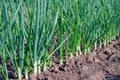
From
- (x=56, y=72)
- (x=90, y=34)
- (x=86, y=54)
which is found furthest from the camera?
(x=86, y=54)

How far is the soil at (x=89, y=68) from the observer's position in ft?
6.61

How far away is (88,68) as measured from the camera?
2160 millimetres

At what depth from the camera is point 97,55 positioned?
2.41m

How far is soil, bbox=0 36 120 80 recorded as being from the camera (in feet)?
6.59

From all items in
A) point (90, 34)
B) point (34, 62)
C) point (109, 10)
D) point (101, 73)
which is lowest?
point (101, 73)

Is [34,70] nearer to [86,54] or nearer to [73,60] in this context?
[73,60]

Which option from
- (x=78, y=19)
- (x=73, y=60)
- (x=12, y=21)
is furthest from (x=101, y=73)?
(x=12, y=21)

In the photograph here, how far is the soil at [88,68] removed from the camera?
2008 mm

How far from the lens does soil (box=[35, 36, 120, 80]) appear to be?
2016 mm

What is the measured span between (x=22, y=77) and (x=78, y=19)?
0.60 meters

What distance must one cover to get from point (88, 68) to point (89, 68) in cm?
1

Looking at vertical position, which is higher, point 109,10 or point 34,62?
point 109,10

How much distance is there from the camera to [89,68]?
2.17m

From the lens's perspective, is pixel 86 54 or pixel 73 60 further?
pixel 86 54
